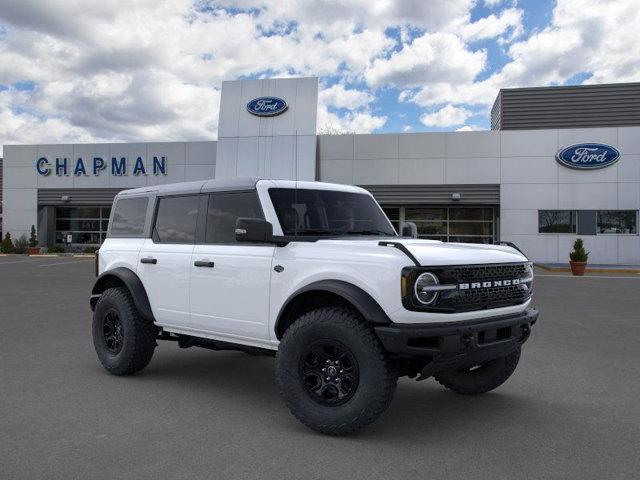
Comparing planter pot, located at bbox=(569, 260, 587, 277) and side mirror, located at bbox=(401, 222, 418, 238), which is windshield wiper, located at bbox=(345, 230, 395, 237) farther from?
planter pot, located at bbox=(569, 260, 587, 277)

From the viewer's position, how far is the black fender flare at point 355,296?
417 cm

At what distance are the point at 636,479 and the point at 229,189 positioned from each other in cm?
386

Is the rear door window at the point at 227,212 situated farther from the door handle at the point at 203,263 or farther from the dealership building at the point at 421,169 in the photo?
the dealership building at the point at 421,169

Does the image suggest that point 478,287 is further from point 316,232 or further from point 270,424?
point 270,424

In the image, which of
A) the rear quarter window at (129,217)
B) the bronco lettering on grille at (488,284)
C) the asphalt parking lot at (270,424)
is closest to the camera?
the asphalt parking lot at (270,424)

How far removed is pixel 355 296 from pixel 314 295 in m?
0.56

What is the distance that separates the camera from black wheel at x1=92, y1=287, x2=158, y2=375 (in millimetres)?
6031

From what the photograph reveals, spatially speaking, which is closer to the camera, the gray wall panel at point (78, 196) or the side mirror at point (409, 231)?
the side mirror at point (409, 231)

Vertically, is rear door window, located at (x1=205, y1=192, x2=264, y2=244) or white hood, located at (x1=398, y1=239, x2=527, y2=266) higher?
rear door window, located at (x1=205, y1=192, x2=264, y2=244)

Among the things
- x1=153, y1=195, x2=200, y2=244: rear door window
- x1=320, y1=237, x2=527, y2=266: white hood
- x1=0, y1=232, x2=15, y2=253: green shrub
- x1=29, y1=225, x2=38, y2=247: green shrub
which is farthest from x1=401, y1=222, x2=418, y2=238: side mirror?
x1=0, y1=232, x2=15, y2=253: green shrub

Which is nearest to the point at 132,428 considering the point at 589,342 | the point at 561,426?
the point at 561,426

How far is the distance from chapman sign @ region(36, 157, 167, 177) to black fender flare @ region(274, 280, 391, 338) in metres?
29.6

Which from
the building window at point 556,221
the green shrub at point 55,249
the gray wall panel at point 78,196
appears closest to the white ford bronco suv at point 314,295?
the building window at point 556,221

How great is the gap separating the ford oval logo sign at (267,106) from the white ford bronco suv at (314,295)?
2390 centimetres
